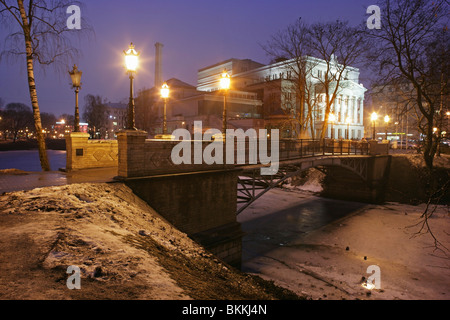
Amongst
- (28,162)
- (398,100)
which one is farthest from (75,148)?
(398,100)

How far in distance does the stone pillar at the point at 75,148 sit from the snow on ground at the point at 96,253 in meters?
4.71

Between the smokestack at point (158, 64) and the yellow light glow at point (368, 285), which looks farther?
the smokestack at point (158, 64)

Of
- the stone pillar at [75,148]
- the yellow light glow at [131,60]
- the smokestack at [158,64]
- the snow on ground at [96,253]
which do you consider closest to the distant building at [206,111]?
the smokestack at [158,64]

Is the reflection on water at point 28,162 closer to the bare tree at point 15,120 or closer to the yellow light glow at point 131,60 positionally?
the yellow light glow at point 131,60

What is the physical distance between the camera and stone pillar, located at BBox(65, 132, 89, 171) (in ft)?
38.1

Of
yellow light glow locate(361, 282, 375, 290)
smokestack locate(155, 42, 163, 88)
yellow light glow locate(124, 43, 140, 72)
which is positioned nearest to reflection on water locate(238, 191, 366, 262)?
yellow light glow locate(361, 282, 375, 290)

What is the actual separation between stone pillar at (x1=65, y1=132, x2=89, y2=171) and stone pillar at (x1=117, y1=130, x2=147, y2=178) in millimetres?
4069

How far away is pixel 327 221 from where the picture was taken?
20406 mm

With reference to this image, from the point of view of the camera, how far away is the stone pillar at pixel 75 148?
11602 millimetres

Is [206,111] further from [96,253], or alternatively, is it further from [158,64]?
[96,253]

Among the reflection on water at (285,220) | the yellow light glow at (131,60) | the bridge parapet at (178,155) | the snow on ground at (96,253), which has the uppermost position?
the yellow light glow at (131,60)

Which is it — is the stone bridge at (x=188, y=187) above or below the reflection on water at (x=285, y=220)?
above

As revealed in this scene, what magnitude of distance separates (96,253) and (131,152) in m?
4.75

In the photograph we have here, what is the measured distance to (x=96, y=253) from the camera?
14.5 ft
